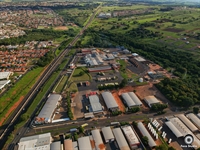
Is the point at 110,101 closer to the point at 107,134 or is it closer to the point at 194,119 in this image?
the point at 107,134

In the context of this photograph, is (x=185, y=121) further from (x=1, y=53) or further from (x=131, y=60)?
(x=1, y=53)

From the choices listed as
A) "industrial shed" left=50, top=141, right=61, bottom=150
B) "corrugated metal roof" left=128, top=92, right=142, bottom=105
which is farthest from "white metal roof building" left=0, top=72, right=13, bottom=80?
"corrugated metal roof" left=128, top=92, right=142, bottom=105

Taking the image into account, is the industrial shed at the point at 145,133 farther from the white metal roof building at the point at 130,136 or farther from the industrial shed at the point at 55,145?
the industrial shed at the point at 55,145

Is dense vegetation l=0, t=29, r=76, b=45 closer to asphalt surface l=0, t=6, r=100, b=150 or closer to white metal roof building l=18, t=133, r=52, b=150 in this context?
asphalt surface l=0, t=6, r=100, b=150

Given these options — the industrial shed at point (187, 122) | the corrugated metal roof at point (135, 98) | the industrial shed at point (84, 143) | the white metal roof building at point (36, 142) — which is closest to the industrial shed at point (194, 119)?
the industrial shed at point (187, 122)

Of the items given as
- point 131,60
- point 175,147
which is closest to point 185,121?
point 175,147

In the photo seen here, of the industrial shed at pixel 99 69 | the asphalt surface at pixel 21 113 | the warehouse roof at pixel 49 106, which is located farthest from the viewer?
the industrial shed at pixel 99 69
